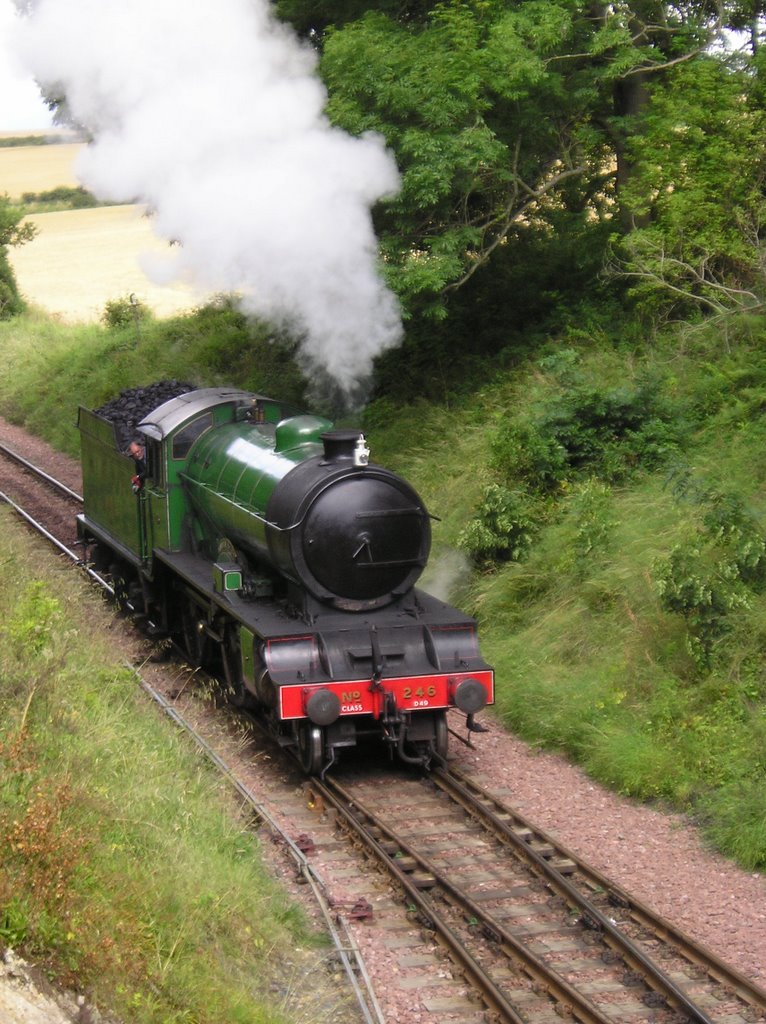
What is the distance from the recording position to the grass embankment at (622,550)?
998 centimetres

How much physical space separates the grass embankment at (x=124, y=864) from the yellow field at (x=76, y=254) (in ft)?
81.3

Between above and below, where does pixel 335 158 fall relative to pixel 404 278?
above

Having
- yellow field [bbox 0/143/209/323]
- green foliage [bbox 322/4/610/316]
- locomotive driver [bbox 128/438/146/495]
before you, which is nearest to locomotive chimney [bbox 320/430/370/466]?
locomotive driver [bbox 128/438/146/495]

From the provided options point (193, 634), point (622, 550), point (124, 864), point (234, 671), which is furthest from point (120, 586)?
point (124, 864)

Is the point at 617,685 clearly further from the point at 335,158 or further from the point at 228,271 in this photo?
the point at 335,158

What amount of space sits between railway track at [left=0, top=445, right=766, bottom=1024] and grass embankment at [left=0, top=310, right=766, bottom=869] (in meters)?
1.26

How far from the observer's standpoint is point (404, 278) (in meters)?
15.5

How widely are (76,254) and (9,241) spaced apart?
9980 millimetres

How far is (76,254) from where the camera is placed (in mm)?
48656

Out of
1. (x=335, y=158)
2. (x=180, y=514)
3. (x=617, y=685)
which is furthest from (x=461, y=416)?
(x=617, y=685)

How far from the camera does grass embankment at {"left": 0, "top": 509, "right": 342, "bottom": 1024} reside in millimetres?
5641

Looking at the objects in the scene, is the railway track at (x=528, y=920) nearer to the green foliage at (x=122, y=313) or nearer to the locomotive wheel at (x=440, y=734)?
the locomotive wheel at (x=440, y=734)

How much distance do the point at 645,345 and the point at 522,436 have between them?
297 cm

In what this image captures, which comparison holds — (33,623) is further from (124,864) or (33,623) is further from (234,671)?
(124,864)
